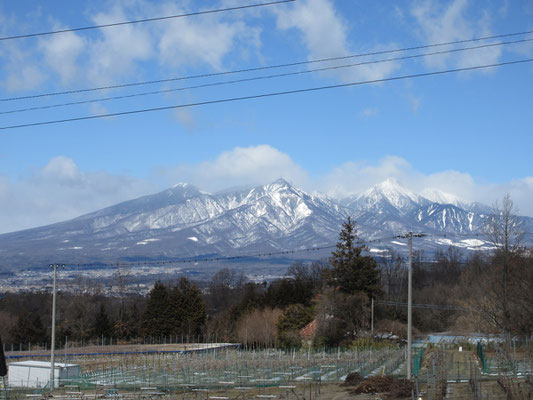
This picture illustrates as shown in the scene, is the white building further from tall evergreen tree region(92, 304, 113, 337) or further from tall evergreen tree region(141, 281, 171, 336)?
tall evergreen tree region(92, 304, 113, 337)

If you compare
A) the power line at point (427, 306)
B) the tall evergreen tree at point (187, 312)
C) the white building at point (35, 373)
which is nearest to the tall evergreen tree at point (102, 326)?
the tall evergreen tree at point (187, 312)

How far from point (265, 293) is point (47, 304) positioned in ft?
96.4

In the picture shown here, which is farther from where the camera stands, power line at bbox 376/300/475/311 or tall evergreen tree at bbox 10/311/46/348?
tall evergreen tree at bbox 10/311/46/348

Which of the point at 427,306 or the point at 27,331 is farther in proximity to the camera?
the point at 427,306

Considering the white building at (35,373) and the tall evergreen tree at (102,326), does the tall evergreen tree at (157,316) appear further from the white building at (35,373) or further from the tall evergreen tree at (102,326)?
the white building at (35,373)

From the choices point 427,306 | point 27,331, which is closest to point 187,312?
point 27,331

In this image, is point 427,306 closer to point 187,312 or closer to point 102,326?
point 187,312

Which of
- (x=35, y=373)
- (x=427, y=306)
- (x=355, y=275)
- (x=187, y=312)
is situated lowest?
(x=35, y=373)

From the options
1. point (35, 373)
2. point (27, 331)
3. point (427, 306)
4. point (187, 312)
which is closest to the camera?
point (35, 373)

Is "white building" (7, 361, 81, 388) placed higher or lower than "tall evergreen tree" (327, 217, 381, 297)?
lower

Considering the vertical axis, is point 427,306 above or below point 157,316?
above

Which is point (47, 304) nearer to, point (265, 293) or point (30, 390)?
point (265, 293)

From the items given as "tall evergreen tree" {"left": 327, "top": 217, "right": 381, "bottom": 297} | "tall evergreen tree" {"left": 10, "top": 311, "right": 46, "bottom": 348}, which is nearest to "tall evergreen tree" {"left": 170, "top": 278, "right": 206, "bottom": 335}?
"tall evergreen tree" {"left": 10, "top": 311, "right": 46, "bottom": 348}

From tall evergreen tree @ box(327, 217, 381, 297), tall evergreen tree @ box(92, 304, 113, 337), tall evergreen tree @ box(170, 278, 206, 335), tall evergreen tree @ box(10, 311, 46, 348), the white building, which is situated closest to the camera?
the white building
